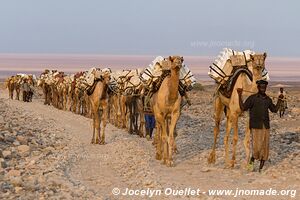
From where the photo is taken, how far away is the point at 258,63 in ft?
39.4

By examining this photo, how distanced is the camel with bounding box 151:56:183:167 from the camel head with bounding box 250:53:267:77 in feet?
5.50

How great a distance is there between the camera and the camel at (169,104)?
42.3 ft

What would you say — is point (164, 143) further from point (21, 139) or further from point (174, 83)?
point (21, 139)

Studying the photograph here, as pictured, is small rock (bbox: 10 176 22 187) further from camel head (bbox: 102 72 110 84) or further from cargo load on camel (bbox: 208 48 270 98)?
camel head (bbox: 102 72 110 84)

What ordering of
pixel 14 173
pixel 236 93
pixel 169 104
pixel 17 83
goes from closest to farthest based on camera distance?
pixel 14 173 → pixel 236 93 → pixel 169 104 → pixel 17 83

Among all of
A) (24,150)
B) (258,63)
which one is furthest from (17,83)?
(258,63)

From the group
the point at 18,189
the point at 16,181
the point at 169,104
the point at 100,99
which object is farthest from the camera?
the point at 100,99

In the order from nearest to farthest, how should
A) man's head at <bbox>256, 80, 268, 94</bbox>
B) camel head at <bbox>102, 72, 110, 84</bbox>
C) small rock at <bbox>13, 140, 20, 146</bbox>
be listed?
man's head at <bbox>256, 80, 268, 94</bbox> < small rock at <bbox>13, 140, 20, 146</bbox> < camel head at <bbox>102, 72, 110, 84</bbox>

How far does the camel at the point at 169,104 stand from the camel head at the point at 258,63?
168 centimetres

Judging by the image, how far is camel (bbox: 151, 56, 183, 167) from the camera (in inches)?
508

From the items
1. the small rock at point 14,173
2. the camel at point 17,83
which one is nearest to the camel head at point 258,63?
the small rock at point 14,173

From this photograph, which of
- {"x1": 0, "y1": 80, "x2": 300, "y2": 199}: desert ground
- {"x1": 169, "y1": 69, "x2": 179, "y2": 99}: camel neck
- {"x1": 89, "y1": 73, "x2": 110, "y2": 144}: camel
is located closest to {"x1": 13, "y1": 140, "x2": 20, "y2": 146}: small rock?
{"x1": 0, "y1": 80, "x2": 300, "y2": 199}: desert ground

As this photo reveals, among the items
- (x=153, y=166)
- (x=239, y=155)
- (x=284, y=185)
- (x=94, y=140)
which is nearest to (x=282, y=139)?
(x=239, y=155)

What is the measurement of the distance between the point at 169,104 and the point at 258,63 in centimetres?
244
